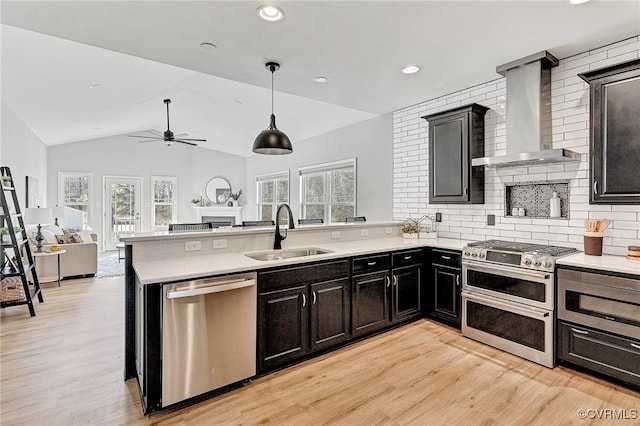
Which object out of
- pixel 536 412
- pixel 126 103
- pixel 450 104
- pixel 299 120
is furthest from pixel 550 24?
pixel 126 103

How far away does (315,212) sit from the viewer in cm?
678

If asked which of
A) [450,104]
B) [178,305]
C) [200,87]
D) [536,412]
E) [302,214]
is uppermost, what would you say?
[200,87]

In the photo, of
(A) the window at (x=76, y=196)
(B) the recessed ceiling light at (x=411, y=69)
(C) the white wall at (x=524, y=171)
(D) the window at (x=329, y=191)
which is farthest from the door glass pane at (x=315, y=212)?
(A) the window at (x=76, y=196)

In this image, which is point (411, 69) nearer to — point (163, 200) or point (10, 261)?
point (10, 261)

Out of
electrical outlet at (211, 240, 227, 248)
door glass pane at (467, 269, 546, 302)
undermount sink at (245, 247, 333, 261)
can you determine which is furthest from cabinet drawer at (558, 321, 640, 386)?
electrical outlet at (211, 240, 227, 248)

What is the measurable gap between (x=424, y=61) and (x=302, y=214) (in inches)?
180

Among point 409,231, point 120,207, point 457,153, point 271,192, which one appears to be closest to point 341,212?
point 409,231

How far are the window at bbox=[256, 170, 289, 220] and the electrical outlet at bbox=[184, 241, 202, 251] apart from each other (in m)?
5.01

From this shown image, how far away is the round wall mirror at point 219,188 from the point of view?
31.8ft

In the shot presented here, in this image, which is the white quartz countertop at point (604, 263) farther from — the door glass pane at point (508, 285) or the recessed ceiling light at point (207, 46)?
the recessed ceiling light at point (207, 46)

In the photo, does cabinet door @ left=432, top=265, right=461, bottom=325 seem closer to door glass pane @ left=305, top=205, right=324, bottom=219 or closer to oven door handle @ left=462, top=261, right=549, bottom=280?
oven door handle @ left=462, top=261, right=549, bottom=280

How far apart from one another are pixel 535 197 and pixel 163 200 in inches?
358

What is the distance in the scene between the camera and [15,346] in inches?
115

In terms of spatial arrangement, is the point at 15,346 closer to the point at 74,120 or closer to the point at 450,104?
the point at 74,120
